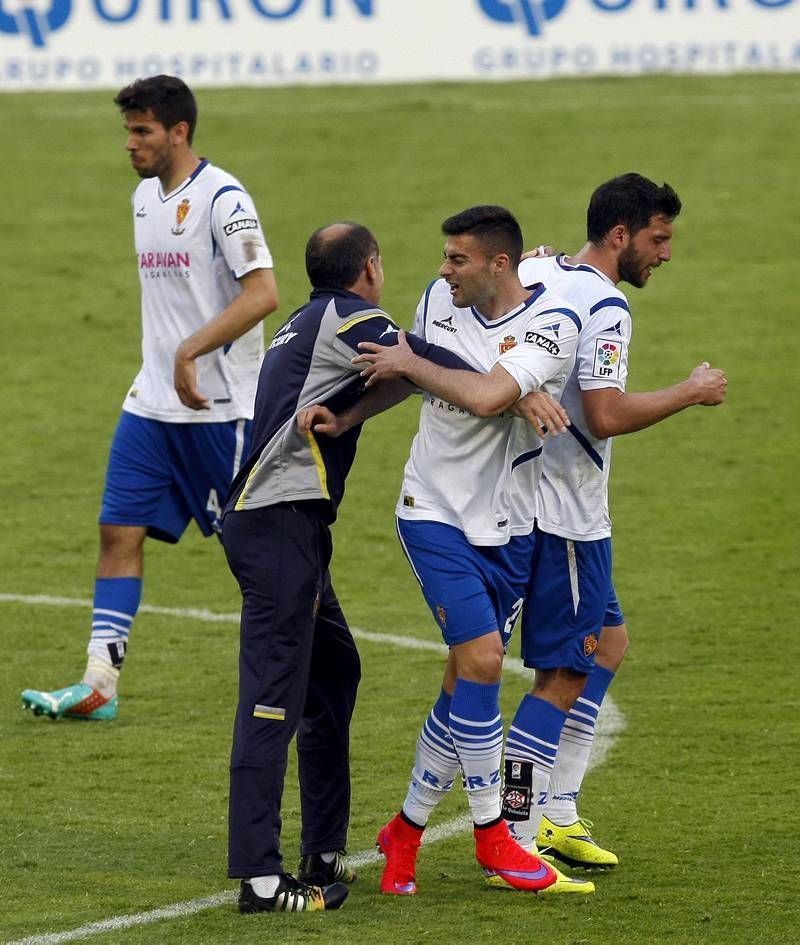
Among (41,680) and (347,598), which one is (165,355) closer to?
(41,680)

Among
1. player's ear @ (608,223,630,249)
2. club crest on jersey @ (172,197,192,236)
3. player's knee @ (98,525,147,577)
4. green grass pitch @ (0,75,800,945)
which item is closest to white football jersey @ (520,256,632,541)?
player's ear @ (608,223,630,249)

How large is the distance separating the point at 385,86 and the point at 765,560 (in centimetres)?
1393

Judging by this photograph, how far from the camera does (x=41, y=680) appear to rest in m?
8.96

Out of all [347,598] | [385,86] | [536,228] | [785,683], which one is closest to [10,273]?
[536,228]

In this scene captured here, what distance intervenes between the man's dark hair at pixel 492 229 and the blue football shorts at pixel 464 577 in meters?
0.84

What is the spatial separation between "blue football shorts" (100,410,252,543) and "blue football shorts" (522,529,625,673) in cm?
236

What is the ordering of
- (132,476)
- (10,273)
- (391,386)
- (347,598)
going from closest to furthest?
1. (391,386)
2. (132,476)
3. (347,598)
4. (10,273)

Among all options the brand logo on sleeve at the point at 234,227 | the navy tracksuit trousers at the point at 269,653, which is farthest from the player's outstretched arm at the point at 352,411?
the brand logo on sleeve at the point at 234,227

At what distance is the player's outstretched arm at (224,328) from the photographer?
8000mm

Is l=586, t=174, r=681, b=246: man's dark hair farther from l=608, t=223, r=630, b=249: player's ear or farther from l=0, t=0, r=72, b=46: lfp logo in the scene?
l=0, t=0, r=72, b=46: lfp logo

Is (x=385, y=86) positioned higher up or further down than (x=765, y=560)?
higher up

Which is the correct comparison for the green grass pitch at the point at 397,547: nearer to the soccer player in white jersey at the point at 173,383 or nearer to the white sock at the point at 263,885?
the white sock at the point at 263,885

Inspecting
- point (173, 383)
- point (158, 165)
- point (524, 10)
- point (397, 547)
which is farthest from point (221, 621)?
point (524, 10)

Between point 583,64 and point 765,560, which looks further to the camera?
point 583,64
